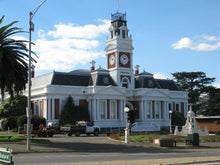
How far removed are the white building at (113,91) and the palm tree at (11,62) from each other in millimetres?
24437

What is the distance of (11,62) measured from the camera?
104 feet

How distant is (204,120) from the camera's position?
2368 inches

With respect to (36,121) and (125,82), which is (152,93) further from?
(36,121)

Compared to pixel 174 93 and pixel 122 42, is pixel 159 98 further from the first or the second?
pixel 122 42

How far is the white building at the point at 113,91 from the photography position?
60.1 metres

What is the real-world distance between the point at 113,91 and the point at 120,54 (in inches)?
306

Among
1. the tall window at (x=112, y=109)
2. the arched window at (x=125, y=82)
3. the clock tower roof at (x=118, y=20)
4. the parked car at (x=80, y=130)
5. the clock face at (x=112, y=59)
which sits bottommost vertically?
the parked car at (x=80, y=130)

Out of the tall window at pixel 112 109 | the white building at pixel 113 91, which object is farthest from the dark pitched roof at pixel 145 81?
the tall window at pixel 112 109

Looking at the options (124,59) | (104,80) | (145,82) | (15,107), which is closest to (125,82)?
(124,59)

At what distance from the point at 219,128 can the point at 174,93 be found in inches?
741

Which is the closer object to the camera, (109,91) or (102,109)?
(102,109)

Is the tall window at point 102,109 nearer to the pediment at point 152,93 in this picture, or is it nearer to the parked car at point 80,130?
the pediment at point 152,93

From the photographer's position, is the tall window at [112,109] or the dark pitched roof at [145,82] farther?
the dark pitched roof at [145,82]

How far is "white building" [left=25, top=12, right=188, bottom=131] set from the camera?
197ft
